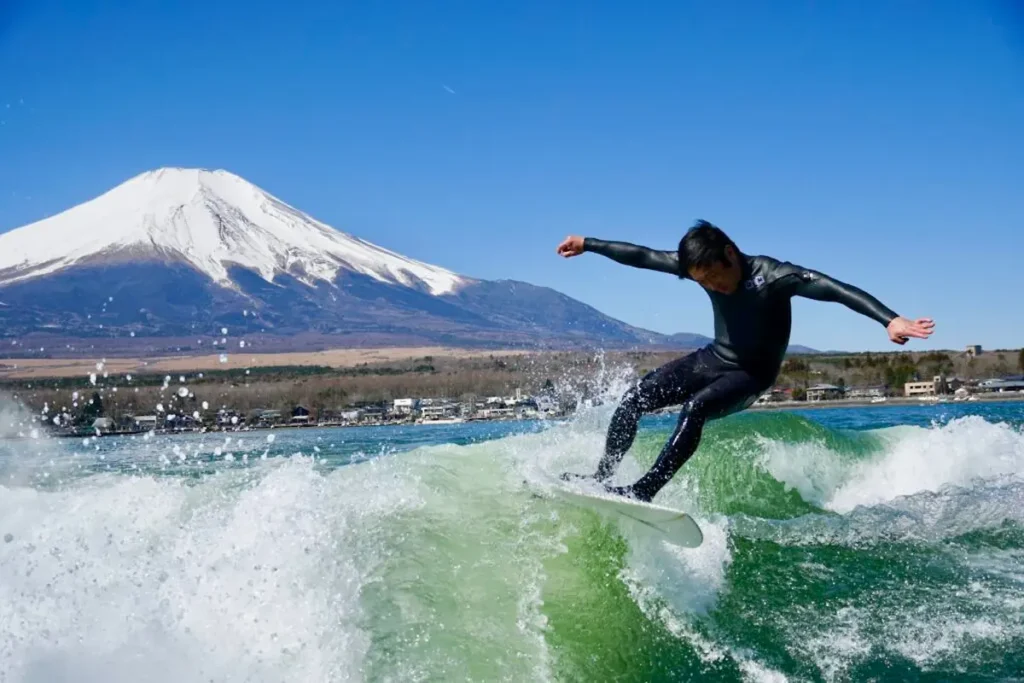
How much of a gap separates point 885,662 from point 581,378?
17.6ft

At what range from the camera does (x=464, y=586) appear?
20.2 feet

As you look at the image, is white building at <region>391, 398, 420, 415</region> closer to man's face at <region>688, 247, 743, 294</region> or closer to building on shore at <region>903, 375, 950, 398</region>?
building on shore at <region>903, 375, 950, 398</region>

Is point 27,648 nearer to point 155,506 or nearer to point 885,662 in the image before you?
point 155,506

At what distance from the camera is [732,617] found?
6.22 meters

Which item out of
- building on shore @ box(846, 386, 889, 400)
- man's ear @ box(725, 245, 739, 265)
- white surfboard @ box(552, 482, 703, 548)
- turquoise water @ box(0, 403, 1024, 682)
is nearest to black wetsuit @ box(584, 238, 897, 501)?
man's ear @ box(725, 245, 739, 265)

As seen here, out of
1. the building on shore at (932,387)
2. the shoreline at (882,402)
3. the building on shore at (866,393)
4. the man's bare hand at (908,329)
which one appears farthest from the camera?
the building on shore at (866,393)

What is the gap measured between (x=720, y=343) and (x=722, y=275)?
695 mm

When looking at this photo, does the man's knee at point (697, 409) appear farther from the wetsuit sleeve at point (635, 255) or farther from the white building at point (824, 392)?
the white building at point (824, 392)

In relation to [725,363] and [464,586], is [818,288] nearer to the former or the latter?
[725,363]

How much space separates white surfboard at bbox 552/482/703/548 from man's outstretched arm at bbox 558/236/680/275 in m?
1.84

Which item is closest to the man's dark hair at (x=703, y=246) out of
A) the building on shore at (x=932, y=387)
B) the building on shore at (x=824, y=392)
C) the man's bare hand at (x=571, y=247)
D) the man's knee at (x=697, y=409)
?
the man's knee at (x=697, y=409)

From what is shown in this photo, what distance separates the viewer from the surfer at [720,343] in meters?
6.55

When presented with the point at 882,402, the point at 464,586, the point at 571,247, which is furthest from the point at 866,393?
the point at 464,586

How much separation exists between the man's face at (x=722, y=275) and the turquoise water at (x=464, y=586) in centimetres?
191
